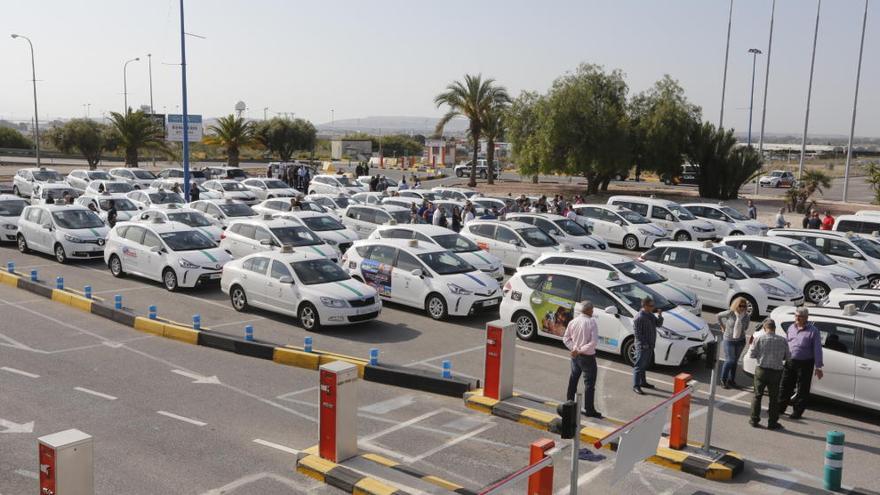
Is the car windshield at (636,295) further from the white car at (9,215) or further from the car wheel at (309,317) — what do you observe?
the white car at (9,215)

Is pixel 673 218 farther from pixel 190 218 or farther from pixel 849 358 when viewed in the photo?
pixel 849 358

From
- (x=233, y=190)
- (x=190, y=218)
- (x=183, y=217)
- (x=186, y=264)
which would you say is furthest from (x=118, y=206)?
(x=186, y=264)

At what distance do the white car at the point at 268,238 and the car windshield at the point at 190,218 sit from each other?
2839 mm

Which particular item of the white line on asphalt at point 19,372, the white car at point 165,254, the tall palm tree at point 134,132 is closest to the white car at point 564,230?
the white car at point 165,254

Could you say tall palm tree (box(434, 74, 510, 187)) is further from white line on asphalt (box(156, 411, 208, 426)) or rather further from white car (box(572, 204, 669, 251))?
white line on asphalt (box(156, 411, 208, 426))

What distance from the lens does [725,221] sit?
2886cm

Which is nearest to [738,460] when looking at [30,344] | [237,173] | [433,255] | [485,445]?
[485,445]

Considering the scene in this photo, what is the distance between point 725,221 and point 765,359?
19.8 m

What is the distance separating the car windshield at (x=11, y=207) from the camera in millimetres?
25375

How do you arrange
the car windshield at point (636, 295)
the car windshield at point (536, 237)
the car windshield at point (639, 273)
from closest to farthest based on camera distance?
the car windshield at point (636, 295)
the car windshield at point (639, 273)
the car windshield at point (536, 237)

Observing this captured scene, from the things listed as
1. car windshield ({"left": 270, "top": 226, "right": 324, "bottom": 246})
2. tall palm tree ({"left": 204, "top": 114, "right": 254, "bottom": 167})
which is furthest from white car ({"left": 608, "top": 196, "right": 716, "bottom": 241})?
tall palm tree ({"left": 204, "top": 114, "right": 254, "bottom": 167})

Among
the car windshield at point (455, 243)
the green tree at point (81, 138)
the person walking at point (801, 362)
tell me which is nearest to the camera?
the person walking at point (801, 362)

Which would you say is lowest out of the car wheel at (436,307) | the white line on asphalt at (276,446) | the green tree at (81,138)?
the white line on asphalt at (276,446)

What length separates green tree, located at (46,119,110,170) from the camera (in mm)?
58531
